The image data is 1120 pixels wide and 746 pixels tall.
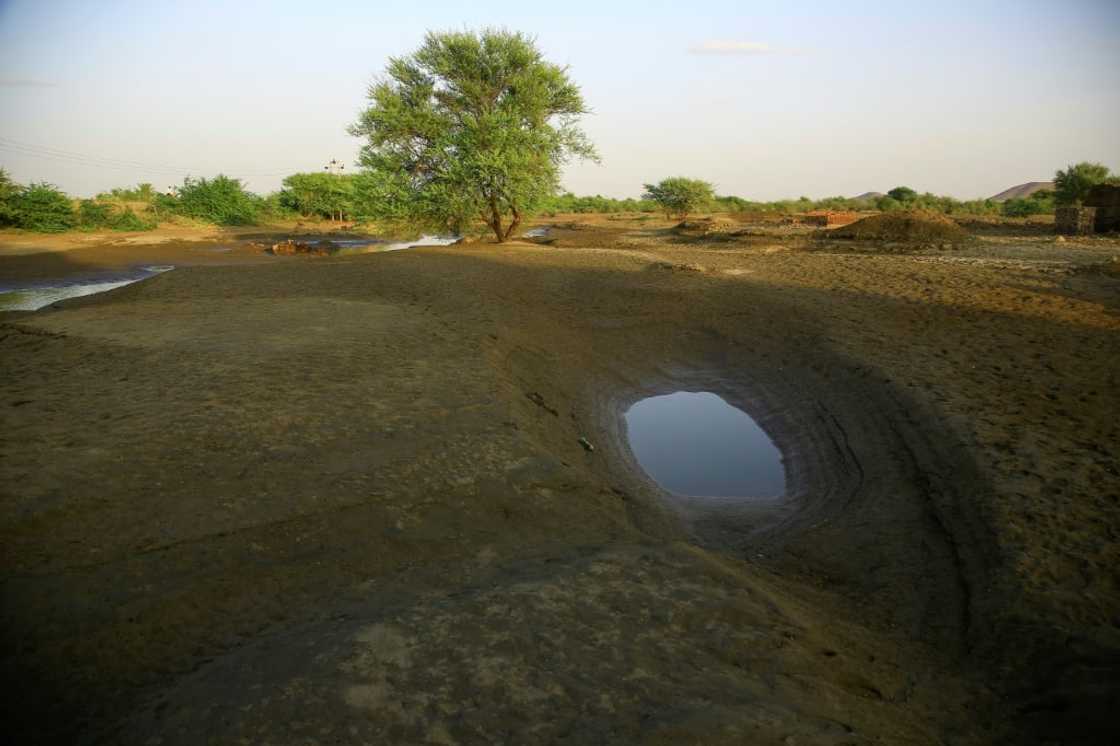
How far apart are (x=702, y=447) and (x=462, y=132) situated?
16928 millimetres

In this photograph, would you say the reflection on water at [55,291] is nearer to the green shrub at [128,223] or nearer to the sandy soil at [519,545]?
the sandy soil at [519,545]

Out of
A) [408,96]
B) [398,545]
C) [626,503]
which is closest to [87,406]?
[398,545]

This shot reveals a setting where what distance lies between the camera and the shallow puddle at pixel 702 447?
669 cm

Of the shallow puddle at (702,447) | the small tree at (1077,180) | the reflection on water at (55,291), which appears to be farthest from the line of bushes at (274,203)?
the shallow puddle at (702,447)

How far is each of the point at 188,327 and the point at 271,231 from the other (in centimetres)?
3626

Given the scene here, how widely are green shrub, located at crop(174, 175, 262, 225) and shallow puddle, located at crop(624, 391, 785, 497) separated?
4282 cm

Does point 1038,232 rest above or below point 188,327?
above

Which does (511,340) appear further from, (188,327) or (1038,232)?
(1038,232)

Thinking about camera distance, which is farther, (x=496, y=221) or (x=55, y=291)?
(x=496, y=221)

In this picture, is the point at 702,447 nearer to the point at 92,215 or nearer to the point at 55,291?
the point at 55,291

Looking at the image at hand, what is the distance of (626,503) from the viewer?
517 cm

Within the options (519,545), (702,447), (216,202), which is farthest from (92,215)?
(519,545)

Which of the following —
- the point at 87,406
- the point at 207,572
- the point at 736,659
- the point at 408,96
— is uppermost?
the point at 408,96

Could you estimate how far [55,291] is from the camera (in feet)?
55.2
